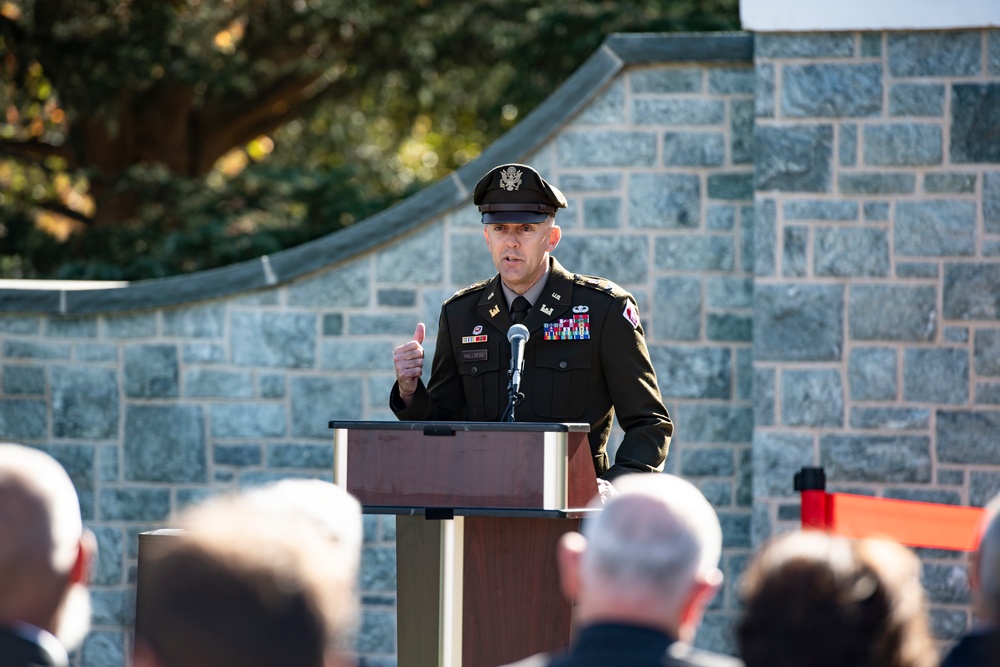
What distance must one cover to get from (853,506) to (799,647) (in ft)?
9.04

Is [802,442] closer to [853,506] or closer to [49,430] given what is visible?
[853,506]

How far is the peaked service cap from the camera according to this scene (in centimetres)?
432

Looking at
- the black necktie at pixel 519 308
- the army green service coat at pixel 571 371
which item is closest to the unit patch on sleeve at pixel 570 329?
the army green service coat at pixel 571 371

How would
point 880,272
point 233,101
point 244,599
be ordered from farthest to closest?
point 233,101 < point 880,272 < point 244,599

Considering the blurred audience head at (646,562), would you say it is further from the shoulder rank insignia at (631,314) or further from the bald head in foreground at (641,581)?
the shoulder rank insignia at (631,314)

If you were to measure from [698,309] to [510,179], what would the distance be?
2.03 meters

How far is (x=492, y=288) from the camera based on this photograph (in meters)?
4.54

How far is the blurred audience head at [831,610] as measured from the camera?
200cm

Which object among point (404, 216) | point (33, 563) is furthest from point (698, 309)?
point (33, 563)

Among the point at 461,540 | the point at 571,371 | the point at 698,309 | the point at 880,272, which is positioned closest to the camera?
the point at 461,540

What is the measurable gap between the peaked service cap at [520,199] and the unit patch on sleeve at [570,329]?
0.33 m

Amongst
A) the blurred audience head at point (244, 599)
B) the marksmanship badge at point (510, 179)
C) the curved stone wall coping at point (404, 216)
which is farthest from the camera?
the curved stone wall coping at point (404, 216)

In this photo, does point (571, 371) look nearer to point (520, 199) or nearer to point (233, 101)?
point (520, 199)

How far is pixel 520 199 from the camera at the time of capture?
434 centimetres
